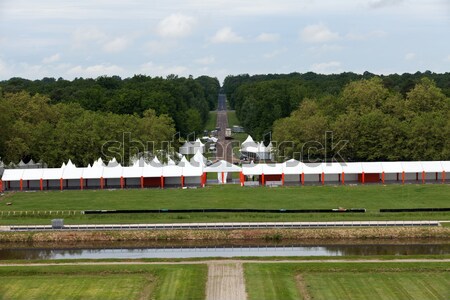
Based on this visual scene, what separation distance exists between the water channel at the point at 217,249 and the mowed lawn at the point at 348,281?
5.23 meters

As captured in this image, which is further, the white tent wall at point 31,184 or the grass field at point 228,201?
the white tent wall at point 31,184

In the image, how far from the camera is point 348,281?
4747 centimetres

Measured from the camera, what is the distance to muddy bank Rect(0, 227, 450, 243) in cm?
6094

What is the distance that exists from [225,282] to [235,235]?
545 inches

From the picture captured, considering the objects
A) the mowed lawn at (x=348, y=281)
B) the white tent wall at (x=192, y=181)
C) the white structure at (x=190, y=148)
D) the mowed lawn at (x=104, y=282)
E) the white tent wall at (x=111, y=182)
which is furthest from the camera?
the white structure at (x=190, y=148)

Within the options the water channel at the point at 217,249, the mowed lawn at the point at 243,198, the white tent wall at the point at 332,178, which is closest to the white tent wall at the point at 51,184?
the mowed lawn at the point at 243,198

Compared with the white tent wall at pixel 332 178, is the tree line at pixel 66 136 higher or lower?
higher

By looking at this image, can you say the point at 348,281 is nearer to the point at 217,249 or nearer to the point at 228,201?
the point at 217,249

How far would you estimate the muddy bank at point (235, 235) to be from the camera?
60.9 m

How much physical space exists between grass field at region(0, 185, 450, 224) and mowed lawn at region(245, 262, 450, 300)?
1500 cm

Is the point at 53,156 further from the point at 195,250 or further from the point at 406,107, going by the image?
the point at 406,107

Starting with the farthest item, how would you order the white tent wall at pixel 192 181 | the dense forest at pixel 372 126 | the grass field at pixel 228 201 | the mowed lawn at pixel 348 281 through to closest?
the dense forest at pixel 372 126
the white tent wall at pixel 192 181
the grass field at pixel 228 201
the mowed lawn at pixel 348 281

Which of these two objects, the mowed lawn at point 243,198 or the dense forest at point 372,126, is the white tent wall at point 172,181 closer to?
the mowed lawn at point 243,198

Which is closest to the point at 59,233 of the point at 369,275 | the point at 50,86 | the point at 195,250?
the point at 195,250
